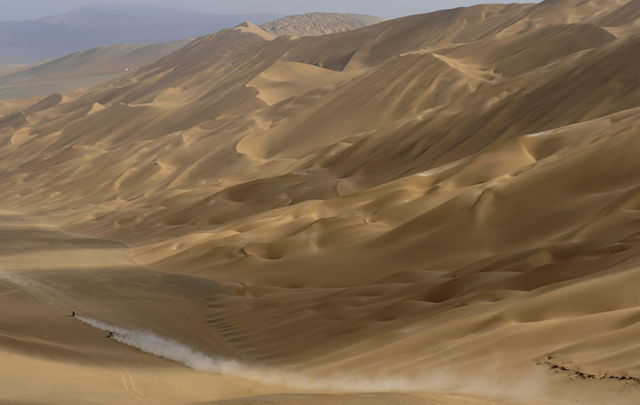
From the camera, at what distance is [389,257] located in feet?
38.9

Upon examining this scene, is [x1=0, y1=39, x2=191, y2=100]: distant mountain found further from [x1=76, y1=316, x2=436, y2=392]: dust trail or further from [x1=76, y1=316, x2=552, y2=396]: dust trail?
[x1=76, y1=316, x2=552, y2=396]: dust trail

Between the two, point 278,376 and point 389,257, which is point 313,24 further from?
point 278,376

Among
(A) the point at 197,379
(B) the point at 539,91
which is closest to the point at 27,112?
(B) the point at 539,91

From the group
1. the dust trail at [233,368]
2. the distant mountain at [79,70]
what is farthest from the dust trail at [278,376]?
the distant mountain at [79,70]

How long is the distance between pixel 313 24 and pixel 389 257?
11757 centimetres

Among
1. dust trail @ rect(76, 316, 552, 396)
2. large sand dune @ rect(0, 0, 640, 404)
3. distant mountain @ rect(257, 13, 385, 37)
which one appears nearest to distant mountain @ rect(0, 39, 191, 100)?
distant mountain @ rect(257, 13, 385, 37)

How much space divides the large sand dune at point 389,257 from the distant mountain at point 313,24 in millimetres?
86078

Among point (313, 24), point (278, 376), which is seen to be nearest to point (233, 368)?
point (278, 376)

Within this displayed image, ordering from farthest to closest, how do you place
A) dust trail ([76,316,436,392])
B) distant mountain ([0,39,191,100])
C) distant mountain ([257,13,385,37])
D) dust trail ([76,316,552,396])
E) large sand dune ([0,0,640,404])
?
1. distant mountain ([257,13,385,37])
2. distant mountain ([0,39,191,100])
3. dust trail ([76,316,436,392])
4. large sand dune ([0,0,640,404])
5. dust trail ([76,316,552,396])

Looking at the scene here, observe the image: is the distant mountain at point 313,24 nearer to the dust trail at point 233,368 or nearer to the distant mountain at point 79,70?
the distant mountain at point 79,70

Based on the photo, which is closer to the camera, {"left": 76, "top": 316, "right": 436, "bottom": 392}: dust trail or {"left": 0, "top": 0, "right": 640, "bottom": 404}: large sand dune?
{"left": 0, "top": 0, "right": 640, "bottom": 404}: large sand dune

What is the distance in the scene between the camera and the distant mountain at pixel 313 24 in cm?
11800

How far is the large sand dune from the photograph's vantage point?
606 cm

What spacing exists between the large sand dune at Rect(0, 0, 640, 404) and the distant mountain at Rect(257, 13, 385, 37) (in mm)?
86078
